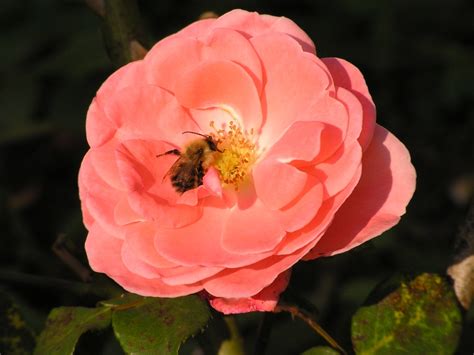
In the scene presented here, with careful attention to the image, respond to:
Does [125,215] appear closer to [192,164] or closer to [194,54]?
[192,164]

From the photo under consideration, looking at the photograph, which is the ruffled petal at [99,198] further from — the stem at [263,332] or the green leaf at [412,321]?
the green leaf at [412,321]

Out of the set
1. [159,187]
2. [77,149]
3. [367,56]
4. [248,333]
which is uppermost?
[159,187]

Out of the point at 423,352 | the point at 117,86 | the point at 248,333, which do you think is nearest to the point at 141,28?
the point at 117,86

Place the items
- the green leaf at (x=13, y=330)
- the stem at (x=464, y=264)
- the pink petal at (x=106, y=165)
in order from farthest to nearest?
the green leaf at (x=13, y=330) < the stem at (x=464, y=264) < the pink petal at (x=106, y=165)

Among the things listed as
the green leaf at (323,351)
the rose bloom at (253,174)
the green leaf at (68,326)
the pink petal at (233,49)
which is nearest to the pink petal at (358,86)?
the rose bloom at (253,174)

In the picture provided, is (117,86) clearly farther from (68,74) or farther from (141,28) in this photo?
(68,74)

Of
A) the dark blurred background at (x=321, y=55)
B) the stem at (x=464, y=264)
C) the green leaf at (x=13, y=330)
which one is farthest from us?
the dark blurred background at (x=321, y=55)

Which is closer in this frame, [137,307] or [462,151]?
[137,307]

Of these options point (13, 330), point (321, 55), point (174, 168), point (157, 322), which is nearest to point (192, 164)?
point (174, 168)
